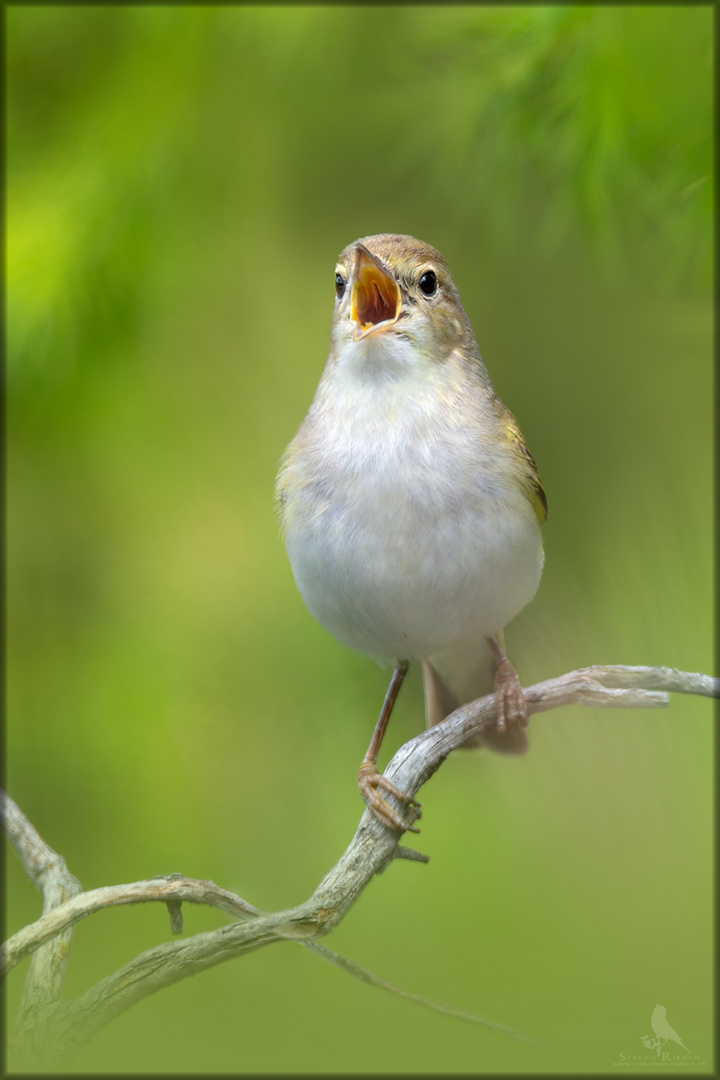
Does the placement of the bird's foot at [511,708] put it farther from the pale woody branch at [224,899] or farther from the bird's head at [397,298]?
the bird's head at [397,298]

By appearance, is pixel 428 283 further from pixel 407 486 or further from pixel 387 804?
pixel 387 804

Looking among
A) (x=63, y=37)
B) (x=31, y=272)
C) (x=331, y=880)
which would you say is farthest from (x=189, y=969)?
(x=63, y=37)

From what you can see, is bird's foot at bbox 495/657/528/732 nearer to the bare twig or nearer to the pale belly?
the pale belly

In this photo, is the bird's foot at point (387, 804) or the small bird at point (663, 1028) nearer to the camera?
the small bird at point (663, 1028)

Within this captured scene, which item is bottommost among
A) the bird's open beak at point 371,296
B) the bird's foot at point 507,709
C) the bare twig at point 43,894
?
the bare twig at point 43,894

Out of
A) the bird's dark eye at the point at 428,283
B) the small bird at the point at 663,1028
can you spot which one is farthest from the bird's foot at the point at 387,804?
the bird's dark eye at the point at 428,283

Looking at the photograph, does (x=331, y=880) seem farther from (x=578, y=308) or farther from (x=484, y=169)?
(x=484, y=169)

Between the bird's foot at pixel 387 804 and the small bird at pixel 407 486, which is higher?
the small bird at pixel 407 486
